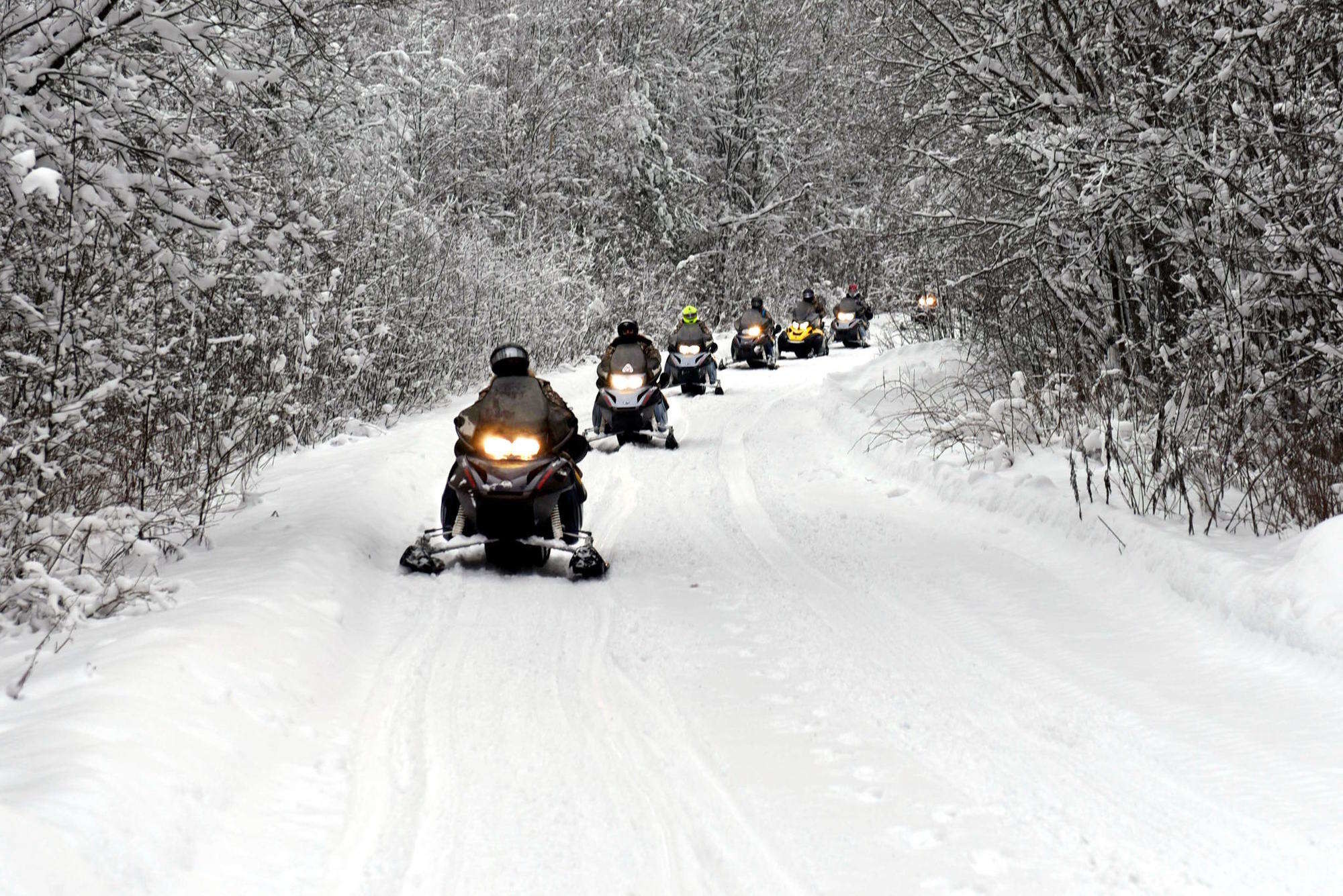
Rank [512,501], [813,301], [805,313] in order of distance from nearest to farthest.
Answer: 1. [512,501]
2. [805,313]
3. [813,301]

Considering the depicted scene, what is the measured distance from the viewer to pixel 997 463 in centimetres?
1074

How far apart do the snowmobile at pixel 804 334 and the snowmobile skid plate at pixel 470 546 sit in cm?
2153

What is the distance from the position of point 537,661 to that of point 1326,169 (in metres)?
5.37

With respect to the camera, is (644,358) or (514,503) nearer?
(514,503)

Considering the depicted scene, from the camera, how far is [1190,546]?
699 cm

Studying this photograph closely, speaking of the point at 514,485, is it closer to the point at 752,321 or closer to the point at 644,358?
the point at 644,358

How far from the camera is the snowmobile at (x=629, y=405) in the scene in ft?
48.9

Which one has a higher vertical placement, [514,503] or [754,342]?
[754,342]

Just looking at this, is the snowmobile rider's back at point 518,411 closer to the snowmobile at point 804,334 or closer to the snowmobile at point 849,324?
the snowmobile at point 804,334

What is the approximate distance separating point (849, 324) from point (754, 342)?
26.4ft

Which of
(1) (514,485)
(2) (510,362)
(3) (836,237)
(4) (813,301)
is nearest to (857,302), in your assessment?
(4) (813,301)

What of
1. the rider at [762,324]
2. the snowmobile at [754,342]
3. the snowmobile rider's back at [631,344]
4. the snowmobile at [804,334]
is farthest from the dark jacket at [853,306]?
the snowmobile rider's back at [631,344]

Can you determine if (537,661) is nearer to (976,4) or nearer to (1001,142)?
(1001,142)

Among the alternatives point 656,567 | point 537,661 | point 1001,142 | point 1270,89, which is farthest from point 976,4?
point 537,661
